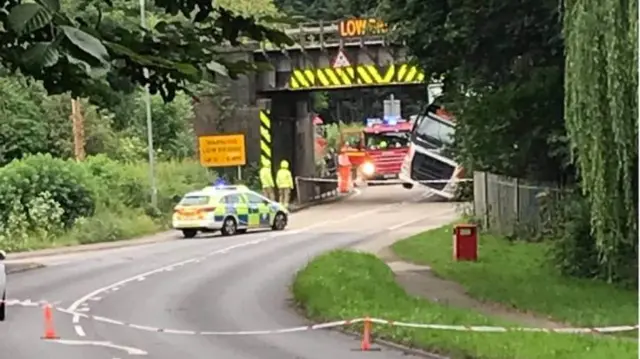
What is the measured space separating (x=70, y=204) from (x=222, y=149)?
11229 millimetres

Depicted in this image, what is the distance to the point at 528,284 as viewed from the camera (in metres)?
21.3

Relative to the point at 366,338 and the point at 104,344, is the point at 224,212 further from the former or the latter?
the point at 366,338

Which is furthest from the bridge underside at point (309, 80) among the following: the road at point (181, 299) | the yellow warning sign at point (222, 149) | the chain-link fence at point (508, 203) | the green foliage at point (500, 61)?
the green foliage at point (500, 61)

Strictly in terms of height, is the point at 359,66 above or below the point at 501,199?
above

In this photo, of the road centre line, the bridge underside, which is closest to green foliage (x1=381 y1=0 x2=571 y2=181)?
the road centre line

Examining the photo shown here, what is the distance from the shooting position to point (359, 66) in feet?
162

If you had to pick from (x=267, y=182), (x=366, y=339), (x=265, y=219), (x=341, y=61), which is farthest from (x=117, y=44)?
(x=267, y=182)

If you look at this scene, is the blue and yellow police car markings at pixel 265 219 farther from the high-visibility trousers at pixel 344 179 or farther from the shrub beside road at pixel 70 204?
the high-visibility trousers at pixel 344 179

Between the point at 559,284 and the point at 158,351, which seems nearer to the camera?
the point at 158,351

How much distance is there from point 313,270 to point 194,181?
23828 mm

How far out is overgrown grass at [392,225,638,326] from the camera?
1748cm

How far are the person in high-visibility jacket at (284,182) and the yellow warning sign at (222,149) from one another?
1.66 metres

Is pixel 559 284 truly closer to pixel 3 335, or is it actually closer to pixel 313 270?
pixel 313 270

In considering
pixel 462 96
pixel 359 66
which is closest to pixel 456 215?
pixel 359 66
